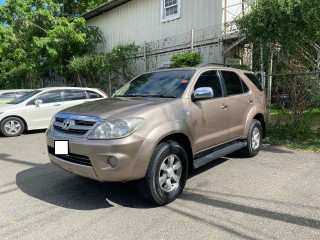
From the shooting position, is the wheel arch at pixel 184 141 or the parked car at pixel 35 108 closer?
the wheel arch at pixel 184 141

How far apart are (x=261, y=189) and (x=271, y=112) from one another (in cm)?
445

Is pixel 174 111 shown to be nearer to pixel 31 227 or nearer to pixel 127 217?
pixel 127 217

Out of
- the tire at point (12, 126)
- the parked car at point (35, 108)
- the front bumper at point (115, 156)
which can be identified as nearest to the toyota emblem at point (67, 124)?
the front bumper at point (115, 156)

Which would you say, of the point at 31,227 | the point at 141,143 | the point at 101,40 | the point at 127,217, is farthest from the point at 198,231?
the point at 101,40

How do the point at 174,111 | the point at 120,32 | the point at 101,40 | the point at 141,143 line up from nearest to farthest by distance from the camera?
the point at 141,143 → the point at 174,111 → the point at 120,32 → the point at 101,40

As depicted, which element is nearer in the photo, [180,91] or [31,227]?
[31,227]

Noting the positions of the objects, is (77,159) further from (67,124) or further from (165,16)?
(165,16)

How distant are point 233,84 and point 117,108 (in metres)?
2.59

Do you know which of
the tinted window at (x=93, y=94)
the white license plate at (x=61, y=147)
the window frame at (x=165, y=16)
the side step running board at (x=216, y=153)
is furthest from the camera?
the window frame at (x=165, y=16)

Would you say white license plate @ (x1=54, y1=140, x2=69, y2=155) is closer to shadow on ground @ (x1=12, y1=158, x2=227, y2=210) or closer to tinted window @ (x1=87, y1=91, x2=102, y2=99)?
shadow on ground @ (x1=12, y1=158, x2=227, y2=210)

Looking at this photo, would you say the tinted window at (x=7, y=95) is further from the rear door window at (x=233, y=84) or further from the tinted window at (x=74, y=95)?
the rear door window at (x=233, y=84)

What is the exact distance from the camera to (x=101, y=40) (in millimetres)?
18125

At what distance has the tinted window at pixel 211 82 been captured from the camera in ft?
15.3

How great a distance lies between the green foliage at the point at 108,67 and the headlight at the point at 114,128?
11.3 metres
